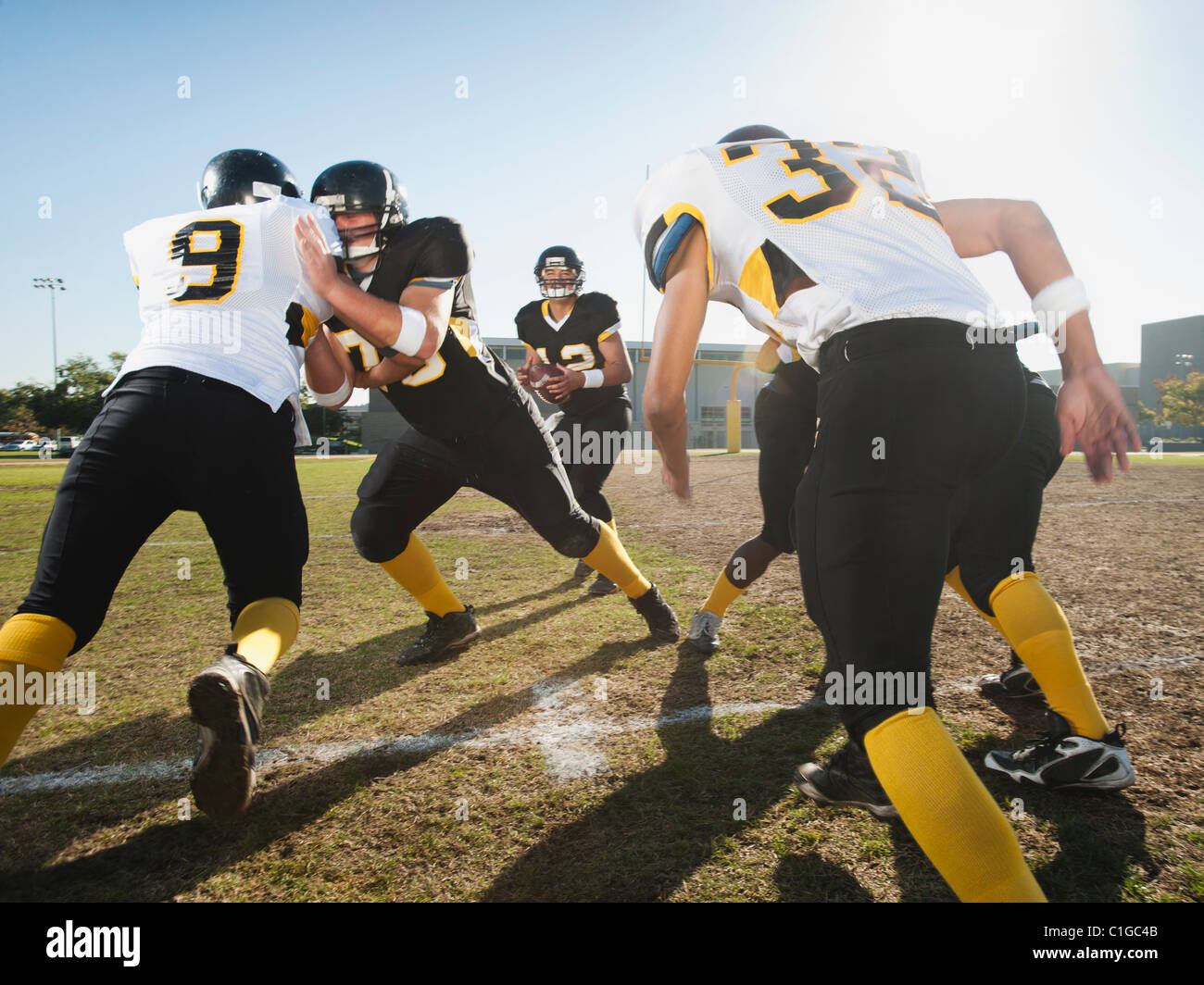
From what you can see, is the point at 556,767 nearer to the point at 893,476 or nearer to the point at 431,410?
the point at 893,476

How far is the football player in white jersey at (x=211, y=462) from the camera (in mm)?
1699

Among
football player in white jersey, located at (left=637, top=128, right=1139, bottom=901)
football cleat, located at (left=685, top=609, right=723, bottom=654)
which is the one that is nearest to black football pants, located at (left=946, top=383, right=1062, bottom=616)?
football player in white jersey, located at (left=637, top=128, right=1139, bottom=901)

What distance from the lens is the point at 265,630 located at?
201cm

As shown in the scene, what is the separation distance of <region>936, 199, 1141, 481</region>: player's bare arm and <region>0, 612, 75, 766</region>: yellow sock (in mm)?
2534

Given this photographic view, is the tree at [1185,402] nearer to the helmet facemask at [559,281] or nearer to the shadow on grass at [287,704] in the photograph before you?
the helmet facemask at [559,281]

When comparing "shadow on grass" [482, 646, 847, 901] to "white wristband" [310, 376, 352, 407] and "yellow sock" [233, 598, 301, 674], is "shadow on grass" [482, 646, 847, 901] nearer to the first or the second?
"yellow sock" [233, 598, 301, 674]

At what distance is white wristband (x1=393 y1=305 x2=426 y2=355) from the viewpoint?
7.93ft

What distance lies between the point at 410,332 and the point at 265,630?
44.6 inches

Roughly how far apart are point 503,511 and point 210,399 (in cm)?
675

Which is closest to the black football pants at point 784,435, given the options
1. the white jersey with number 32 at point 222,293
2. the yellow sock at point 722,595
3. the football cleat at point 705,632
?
the yellow sock at point 722,595

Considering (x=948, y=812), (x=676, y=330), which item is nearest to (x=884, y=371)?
(x=676, y=330)
